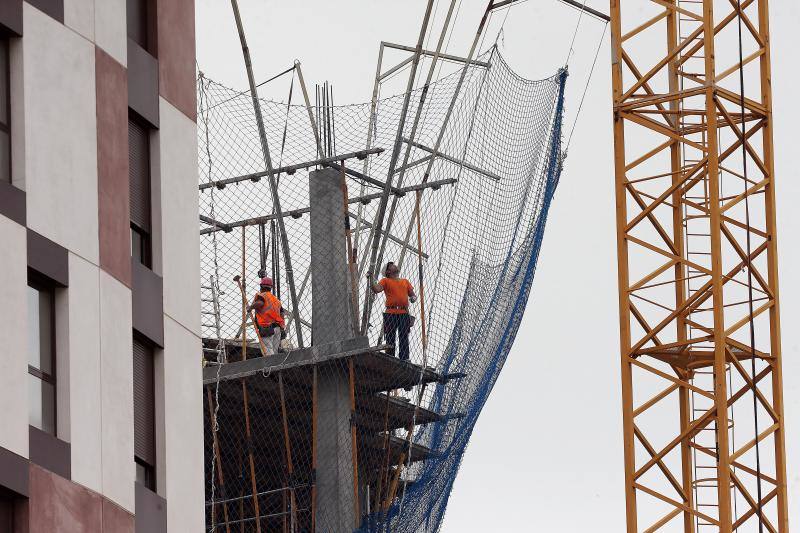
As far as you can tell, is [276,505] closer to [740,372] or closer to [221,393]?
[221,393]

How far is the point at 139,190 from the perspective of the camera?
1240 inches

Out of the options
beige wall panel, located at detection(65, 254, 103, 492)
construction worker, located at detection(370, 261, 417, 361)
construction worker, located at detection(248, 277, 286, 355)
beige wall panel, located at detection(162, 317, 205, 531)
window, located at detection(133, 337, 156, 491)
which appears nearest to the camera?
beige wall panel, located at detection(65, 254, 103, 492)

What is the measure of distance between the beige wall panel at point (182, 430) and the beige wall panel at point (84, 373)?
2212mm

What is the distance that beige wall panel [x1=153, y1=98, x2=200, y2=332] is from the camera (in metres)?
31.7

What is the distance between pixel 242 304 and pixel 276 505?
13.1 ft

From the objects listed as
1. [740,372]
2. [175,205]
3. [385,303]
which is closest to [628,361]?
[740,372]

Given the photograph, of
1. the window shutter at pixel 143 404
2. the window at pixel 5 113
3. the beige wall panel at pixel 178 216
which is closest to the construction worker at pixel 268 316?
the beige wall panel at pixel 178 216

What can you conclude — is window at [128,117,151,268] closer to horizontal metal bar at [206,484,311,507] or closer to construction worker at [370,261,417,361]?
construction worker at [370,261,417,361]

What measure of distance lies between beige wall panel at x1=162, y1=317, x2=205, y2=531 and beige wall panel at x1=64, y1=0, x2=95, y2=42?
409 centimetres

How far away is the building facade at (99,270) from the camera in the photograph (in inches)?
1083

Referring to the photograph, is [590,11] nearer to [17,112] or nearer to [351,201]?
[351,201]

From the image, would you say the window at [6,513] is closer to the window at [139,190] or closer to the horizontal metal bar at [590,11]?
the window at [139,190]

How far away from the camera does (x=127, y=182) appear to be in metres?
30.5

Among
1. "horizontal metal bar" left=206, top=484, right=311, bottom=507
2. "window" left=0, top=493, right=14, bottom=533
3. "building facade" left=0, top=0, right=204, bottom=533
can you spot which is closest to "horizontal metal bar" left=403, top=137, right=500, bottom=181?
"horizontal metal bar" left=206, top=484, right=311, bottom=507
